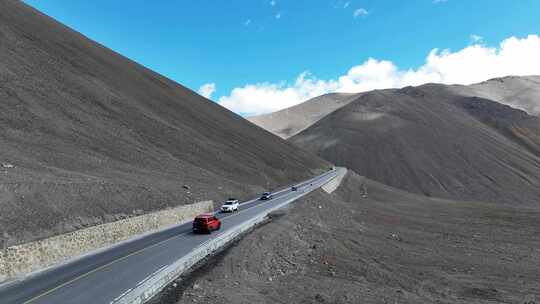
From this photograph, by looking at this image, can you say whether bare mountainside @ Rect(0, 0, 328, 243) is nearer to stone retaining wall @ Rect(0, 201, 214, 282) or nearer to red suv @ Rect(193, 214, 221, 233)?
stone retaining wall @ Rect(0, 201, 214, 282)

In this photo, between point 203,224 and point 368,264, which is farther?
point 203,224

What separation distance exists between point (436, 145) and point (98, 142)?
339ft

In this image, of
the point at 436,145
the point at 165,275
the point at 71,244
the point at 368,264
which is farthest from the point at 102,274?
the point at 436,145

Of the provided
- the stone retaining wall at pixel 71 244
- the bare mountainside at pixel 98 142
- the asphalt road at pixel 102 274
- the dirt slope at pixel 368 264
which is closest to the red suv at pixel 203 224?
the asphalt road at pixel 102 274

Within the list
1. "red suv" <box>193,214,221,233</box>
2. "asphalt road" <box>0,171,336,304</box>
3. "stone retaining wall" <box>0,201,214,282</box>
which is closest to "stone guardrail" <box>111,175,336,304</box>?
"asphalt road" <box>0,171,336,304</box>

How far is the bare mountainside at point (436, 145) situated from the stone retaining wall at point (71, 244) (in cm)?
7983

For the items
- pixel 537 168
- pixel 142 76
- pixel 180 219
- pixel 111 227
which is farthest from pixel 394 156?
pixel 111 227

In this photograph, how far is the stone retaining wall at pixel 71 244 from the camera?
17.6 metres

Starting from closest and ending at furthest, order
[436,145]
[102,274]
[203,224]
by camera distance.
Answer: [102,274] → [203,224] → [436,145]

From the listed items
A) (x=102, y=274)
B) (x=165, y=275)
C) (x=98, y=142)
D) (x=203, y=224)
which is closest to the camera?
(x=165, y=275)

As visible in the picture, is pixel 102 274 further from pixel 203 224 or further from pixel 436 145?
pixel 436 145

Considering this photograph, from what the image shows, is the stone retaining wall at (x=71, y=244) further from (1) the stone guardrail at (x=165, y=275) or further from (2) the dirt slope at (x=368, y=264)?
(2) the dirt slope at (x=368, y=264)

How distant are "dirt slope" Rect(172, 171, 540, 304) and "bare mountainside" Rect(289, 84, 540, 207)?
206 ft

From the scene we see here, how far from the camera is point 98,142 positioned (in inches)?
1869
